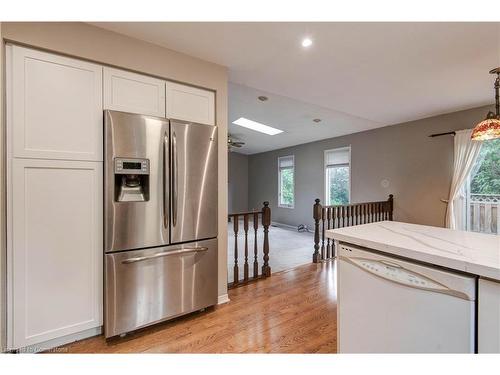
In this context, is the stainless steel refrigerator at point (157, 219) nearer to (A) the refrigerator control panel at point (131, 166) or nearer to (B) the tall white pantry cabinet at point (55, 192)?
(A) the refrigerator control panel at point (131, 166)

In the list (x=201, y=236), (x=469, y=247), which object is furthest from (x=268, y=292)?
(x=469, y=247)

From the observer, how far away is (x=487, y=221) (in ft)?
11.7

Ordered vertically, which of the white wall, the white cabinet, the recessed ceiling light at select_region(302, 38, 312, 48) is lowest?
the white cabinet

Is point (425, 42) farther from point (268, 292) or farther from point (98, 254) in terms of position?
point (98, 254)

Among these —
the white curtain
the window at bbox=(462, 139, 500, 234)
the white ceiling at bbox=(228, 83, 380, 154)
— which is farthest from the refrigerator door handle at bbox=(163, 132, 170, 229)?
the window at bbox=(462, 139, 500, 234)

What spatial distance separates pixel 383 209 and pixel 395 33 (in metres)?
3.60

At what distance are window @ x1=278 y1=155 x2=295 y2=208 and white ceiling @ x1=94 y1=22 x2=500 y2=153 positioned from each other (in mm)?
3596

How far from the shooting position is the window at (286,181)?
7398 millimetres

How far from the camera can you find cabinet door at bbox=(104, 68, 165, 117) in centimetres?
194

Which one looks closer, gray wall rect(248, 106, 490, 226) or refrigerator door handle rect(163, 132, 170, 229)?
refrigerator door handle rect(163, 132, 170, 229)

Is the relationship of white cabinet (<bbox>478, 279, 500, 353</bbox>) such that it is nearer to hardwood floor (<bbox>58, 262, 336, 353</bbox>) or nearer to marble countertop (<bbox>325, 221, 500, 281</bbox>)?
marble countertop (<bbox>325, 221, 500, 281</bbox>)

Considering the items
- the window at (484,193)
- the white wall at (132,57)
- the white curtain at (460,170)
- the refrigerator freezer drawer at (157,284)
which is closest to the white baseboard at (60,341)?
the refrigerator freezer drawer at (157,284)

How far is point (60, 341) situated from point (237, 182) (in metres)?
7.63

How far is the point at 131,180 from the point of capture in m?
1.99
